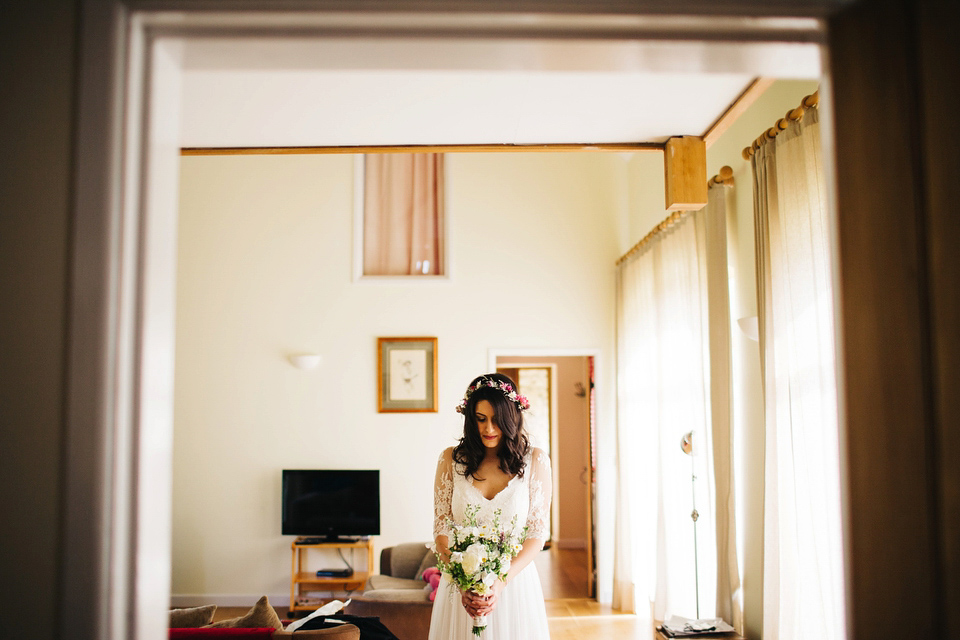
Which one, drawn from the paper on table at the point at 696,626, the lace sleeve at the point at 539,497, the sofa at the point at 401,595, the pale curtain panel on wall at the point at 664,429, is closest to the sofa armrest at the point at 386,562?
the sofa at the point at 401,595

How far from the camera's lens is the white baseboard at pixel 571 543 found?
894 cm

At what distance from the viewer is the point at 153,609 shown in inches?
39.2

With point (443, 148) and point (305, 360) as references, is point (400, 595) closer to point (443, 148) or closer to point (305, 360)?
point (305, 360)

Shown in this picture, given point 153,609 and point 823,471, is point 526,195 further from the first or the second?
point 153,609

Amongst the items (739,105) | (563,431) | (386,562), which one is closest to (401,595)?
(386,562)

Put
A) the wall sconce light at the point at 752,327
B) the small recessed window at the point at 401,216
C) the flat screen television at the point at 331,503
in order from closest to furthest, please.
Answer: the wall sconce light at the point at 752,327
the flat screen television at the point at 331,503
the small recessed window at the point at 401,216

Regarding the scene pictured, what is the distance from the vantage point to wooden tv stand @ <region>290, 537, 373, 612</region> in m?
5.83

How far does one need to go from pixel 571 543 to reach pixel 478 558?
732cm

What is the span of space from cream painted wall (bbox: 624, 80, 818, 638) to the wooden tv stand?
141 inches

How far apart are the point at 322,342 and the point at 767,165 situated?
15.2ft

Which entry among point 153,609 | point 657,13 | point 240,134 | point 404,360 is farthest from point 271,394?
point 657,13

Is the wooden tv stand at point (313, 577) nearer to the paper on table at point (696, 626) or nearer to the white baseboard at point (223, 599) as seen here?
the white baseboard at point (223, 599)

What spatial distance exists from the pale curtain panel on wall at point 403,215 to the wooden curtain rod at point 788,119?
152 inches

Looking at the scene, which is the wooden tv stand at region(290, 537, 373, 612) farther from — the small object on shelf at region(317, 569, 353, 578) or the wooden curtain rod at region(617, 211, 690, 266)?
the wooden curtain rod at region(617, 211, 690, 266)
